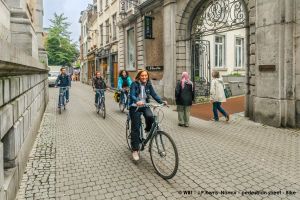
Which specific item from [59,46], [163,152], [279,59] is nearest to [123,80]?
[279,59]

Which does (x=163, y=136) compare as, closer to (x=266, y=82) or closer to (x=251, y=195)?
(x=251, y=195)

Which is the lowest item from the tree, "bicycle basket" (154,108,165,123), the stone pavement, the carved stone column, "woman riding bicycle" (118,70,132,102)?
the stone pavement

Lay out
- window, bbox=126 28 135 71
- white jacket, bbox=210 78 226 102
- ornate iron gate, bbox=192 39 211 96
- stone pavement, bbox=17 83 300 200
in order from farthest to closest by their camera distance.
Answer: window, bbox=126 28 135 71
ornate iron gate, bbox=192 39 211 96
white jacket, bbox=210 78 226 102
stone pavement, bbox=17 83 300 200

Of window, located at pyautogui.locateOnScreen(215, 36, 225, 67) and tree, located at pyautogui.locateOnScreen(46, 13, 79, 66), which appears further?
tree, located at pyautogui.locateOnScreen(46, 13, 79, 66)

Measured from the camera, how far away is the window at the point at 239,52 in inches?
879

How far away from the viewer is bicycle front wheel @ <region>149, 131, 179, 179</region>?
422cm

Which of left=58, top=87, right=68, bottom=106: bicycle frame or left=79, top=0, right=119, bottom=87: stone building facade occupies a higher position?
left=79, top=0, right=119, bottom=87: stone building facade

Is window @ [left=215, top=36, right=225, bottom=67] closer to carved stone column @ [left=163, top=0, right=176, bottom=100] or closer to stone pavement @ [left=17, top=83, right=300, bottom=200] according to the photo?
carved stone column @ [left=163, top=0, right=176, bottom=100]

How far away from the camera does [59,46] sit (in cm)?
5009

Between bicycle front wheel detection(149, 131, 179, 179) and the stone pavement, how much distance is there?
0.14m

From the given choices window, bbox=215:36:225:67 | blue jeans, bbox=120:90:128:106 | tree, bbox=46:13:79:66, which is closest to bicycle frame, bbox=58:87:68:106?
blue jeans, bbox=120:90:128:106

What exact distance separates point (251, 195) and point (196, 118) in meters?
6.25

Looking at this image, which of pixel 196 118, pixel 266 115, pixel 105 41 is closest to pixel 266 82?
pixel 266 115

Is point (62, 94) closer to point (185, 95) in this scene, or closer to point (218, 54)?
point (185, 95)
